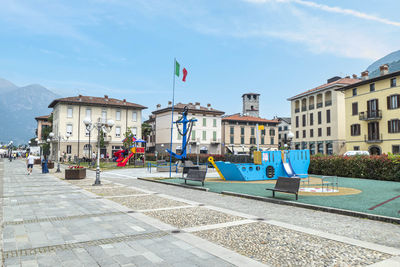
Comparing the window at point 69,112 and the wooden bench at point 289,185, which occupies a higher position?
the window at point 69,112

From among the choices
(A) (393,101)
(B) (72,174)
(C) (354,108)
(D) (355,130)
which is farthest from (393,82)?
(B) (72,174)

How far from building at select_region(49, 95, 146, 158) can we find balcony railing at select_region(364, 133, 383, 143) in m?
37.2

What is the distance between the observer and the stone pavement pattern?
4.18m

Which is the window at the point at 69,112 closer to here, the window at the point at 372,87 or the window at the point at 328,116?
the window at the point at 328,116

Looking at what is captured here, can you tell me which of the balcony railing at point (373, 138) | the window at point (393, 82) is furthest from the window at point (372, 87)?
the balcony railing at point (373, 138)

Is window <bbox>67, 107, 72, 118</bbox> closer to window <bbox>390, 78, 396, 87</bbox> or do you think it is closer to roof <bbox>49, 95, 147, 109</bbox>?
roof <bbox>49, 95, 147, 109</bbox>

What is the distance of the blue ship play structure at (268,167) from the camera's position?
15828 millimetres

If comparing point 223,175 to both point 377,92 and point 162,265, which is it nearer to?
point 162,265

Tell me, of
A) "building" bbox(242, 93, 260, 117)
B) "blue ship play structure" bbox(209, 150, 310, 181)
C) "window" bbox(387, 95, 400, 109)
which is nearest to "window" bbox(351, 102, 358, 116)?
"window" bbox(387, 95, 400, 109)

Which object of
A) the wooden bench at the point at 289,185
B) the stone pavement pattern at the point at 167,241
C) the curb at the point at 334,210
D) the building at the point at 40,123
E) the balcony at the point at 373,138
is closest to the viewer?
the stone pavement pattern at the point at 167,241

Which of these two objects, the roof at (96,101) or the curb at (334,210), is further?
the roof at (96,101)

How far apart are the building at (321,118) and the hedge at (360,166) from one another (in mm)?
28483

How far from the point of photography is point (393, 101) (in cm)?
3562

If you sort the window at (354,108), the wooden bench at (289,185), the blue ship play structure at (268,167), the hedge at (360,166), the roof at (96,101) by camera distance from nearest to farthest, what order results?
the wooden bench at (289,185), the blue ship play structure at (268,167), the hedge at (360,166), the window at (354,108), the roof at (96,101)
